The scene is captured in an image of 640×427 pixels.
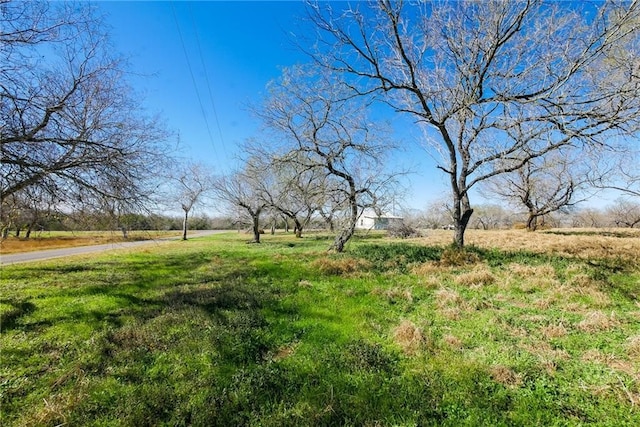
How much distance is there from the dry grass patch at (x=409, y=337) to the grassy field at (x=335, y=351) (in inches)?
1.2

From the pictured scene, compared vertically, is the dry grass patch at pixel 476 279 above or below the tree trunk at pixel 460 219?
below

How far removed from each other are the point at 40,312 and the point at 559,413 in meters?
8.91

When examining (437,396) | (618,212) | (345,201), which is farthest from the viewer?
(618,212)

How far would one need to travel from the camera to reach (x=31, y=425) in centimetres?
283

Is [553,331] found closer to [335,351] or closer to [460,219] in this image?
[335,351]

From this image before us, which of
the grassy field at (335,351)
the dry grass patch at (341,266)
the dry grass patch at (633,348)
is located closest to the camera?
the grassy field at (335,351)

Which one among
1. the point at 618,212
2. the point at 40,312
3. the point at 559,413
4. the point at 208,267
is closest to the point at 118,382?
the point at 40,312

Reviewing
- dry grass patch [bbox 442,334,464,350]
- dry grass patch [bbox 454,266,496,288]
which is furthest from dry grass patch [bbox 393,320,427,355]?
dry grass patch [bbox 454,266,496,288]

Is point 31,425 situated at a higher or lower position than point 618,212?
lower

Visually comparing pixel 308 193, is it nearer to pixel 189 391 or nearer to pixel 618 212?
pixel 189 391

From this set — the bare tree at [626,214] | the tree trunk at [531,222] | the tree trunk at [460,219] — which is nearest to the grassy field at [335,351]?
the tree trunk at [460,219]

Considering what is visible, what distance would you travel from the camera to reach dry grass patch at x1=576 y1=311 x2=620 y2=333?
4.59 meters

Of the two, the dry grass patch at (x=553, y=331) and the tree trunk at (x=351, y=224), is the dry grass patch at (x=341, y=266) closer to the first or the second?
the tree trunk at (x=351, y=224)

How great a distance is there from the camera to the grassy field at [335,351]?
9.86 ft
